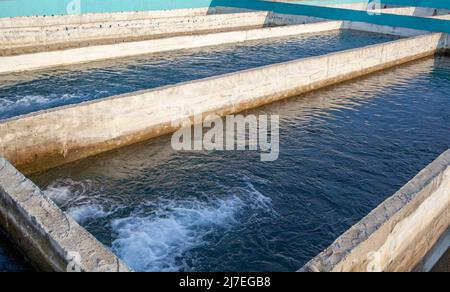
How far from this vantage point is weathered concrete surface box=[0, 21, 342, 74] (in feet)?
52.3

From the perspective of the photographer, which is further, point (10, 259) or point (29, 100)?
point (29, 100)

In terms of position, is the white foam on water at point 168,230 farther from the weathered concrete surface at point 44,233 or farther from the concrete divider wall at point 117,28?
the concrete divider wall at point 117,28

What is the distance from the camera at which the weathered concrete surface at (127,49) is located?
15953mm

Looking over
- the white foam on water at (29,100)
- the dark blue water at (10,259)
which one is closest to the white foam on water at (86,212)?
the dark blue water at (10,259)

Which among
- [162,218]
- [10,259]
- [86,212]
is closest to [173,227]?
[162,218]

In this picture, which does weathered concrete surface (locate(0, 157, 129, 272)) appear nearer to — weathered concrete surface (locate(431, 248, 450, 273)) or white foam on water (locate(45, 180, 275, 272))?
white foam on water (locate(45, 180, 275, 272))

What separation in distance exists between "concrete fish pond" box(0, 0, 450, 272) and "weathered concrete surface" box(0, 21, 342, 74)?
2.8 inches

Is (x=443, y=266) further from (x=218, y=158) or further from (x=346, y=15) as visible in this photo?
(x=346, y=15)

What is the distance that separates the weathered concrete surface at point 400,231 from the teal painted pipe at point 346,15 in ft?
57.5

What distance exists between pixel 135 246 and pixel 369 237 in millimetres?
4089

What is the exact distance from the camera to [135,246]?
7.71 meters

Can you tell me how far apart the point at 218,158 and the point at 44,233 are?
553cm

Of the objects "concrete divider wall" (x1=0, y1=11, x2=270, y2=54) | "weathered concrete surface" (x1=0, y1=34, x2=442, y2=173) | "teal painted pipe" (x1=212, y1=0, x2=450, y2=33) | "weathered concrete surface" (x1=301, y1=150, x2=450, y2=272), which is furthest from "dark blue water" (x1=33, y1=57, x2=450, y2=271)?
"concrete divider wall" (x1=0, y1=11, x2=270, y2=54)

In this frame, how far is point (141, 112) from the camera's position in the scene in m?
11.7
